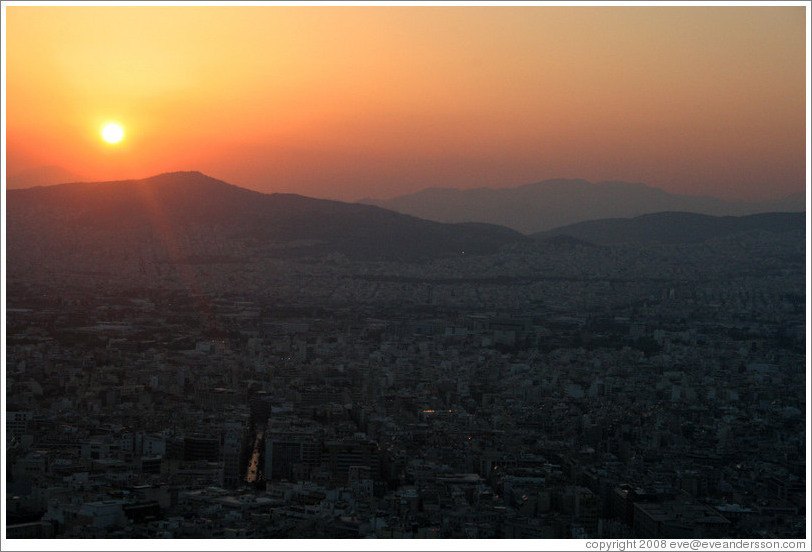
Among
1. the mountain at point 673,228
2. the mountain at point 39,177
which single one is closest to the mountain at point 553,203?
the mountain at point 673,228

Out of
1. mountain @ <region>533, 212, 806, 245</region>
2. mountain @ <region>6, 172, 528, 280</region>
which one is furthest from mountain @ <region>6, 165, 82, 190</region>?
mountain @ <region>533, 212, 806, 245</region>

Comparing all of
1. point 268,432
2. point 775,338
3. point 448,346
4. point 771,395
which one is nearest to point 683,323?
point 775,338

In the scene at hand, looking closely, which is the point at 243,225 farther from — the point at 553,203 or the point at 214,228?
the point at 553,203

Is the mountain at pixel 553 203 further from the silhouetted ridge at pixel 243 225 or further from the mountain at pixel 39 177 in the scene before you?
the mountain at pixel 39 177

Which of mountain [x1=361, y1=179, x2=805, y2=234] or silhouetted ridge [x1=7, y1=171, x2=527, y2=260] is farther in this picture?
silhouetted ridge [x1=7, y1=171, x2=527, y2=260]

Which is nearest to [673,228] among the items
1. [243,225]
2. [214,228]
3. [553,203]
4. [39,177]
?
[553,203]

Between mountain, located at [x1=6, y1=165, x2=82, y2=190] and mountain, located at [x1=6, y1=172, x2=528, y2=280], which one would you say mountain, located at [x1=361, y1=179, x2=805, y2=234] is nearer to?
mountain, located at [x1=6, y1=172, x2=528, y2=280]

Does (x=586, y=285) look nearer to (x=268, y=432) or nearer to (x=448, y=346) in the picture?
(x=448, y=346)
